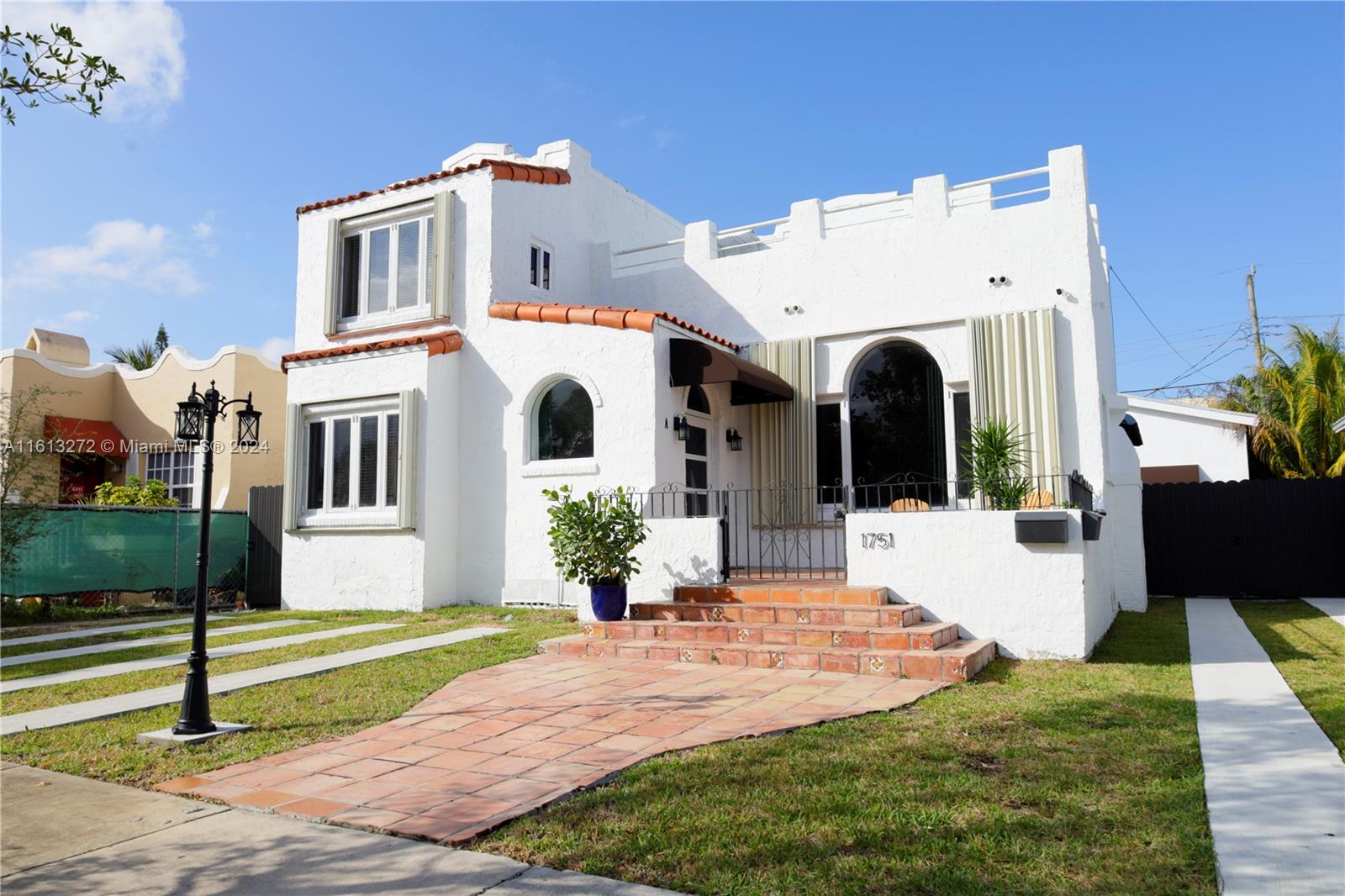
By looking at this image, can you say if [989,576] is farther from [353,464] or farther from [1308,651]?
[353,464]

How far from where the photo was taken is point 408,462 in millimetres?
13117

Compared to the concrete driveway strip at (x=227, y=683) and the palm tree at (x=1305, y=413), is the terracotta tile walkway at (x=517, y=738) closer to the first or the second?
the concrete driveway strip at (x=227, y=683)

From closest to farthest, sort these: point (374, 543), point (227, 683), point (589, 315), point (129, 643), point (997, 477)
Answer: point (227, 683), point (997, 477), point (129, 643), point (589, 315), point (374, 543)

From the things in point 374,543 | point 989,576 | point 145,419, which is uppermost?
point 145,419

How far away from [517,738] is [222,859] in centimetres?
223

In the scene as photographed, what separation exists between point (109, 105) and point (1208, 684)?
8.96 m

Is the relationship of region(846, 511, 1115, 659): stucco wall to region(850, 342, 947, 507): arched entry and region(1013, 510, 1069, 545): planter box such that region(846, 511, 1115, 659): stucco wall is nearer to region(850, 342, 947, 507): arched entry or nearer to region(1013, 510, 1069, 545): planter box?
region(1013, 510, 1069, 545): planter box

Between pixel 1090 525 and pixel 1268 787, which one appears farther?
pixel 1090 525

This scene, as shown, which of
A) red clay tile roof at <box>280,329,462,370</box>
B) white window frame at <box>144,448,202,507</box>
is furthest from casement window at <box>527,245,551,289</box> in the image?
white window frame at <box>144,448,202,507</box>

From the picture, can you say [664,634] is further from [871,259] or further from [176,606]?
[176,606]

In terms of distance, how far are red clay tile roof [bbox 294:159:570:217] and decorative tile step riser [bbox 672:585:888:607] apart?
25.9 feet

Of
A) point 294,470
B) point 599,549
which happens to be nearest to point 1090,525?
point 599,549

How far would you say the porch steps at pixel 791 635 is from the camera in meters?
7.72

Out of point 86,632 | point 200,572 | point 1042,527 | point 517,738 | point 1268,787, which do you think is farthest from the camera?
point 86,632
